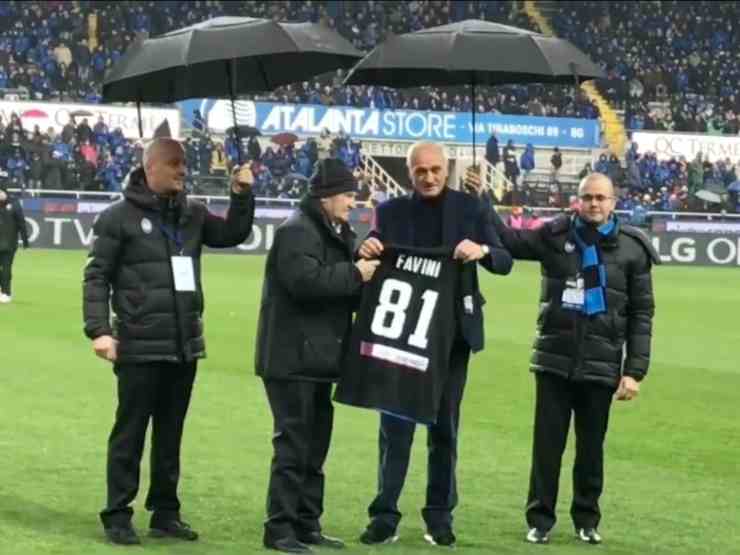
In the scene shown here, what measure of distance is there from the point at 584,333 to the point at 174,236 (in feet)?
7.08

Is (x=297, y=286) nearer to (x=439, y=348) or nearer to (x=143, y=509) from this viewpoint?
(x=439, y=348)

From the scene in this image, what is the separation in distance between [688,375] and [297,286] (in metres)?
10.3

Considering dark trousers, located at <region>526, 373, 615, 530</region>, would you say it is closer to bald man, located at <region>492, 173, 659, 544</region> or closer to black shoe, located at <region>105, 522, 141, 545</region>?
bald man, located at <region>492, 173, 659, 544</region>

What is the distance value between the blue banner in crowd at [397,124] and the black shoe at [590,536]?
35802 millimetres

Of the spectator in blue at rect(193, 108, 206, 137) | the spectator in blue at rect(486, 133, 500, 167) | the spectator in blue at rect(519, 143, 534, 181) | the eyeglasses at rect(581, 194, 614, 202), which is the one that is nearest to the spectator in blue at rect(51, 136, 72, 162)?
the spectator in blue at rect(193, 108, 206, 137)

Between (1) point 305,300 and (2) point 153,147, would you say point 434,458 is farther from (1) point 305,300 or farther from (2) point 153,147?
(2) point 153,147

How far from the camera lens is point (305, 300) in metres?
7.85

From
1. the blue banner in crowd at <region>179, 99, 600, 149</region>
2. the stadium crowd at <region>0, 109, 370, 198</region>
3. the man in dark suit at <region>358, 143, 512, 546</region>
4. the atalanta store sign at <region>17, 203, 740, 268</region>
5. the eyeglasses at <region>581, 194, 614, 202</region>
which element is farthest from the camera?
the blue banner in crowd at <region>179, 99, 600, 149</region>

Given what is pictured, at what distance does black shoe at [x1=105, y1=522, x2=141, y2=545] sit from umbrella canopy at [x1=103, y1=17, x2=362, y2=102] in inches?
89.9

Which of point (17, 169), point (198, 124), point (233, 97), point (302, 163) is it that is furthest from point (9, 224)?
point (302, 163)

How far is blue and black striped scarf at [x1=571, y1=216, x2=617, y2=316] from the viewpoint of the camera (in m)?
8.45

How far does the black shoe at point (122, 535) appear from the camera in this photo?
799 centimetres

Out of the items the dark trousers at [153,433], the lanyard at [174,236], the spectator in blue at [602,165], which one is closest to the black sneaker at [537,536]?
the dark trousers at [153,433]

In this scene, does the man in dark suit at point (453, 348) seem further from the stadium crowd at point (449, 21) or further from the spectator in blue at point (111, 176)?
the stadium crowd at point (449, 21)
